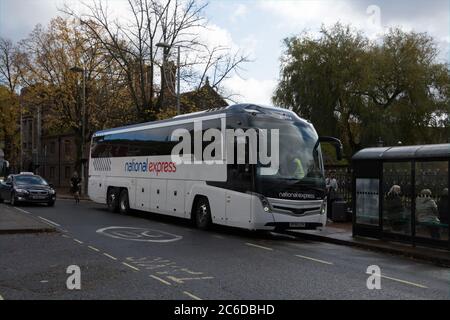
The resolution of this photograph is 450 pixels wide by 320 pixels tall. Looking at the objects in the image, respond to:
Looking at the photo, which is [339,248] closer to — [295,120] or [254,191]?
[254,191]

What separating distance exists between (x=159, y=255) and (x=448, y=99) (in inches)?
1157

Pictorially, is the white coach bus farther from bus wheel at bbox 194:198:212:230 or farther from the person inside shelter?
the person inside shelter

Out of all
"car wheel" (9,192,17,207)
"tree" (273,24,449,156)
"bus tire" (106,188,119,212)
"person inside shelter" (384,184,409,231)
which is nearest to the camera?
"person inside shelter" (384,184,409,231)

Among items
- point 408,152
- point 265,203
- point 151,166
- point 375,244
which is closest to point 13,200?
point 151,166

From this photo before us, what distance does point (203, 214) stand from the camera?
16703 mm

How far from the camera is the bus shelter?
12664mm

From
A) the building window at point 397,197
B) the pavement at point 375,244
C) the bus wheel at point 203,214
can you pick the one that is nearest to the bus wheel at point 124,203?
the bus wheel at point 203,214

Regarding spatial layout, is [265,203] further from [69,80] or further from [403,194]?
[69,80]

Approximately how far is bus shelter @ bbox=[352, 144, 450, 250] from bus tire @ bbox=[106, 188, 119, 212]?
1103 cm

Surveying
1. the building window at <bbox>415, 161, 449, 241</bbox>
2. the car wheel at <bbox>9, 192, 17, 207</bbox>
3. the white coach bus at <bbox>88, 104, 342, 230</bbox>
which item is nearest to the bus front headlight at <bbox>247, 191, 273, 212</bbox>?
the white coach bus at <bbox>88, 104, 342, 230</bbox>

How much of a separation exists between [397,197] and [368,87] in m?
22.1
